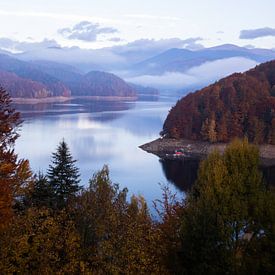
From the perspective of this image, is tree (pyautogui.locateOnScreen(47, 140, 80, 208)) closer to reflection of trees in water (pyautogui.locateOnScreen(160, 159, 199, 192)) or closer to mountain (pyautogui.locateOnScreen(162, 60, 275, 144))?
reflection of trees in water (pyautogui.locateOnScreen(160, 159, 199, 192))

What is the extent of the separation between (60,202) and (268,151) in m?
27.4

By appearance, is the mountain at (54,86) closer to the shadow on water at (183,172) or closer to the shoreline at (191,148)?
the shoreline at (191,148)

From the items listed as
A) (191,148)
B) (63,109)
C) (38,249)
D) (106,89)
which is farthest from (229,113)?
(106,89)

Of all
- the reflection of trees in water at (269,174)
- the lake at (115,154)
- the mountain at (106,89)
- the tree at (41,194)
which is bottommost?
the reflection of trees in water at (269,174)

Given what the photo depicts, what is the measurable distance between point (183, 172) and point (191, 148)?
8.62 meters

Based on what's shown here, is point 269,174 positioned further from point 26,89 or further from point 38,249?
point 26,89

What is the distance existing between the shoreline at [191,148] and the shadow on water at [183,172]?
1953 mm

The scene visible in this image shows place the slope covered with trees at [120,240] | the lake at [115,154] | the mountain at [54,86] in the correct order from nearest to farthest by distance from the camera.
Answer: the slope covered with trees at [120,240] < the lake at [115,154] < the mountain at [54,86]

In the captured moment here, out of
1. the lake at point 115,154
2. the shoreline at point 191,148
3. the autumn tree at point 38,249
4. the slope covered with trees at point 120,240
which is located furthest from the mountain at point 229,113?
the autumn tree at point 38,249

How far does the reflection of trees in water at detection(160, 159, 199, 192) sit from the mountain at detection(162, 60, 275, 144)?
6.89 m

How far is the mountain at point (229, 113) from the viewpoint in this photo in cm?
3691

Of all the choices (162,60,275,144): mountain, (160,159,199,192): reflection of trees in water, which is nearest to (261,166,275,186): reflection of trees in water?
(160,159,199,192): reflection of trees in water

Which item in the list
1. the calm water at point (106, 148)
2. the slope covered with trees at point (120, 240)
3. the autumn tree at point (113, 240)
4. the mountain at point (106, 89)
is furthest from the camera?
Answer: the mountain at point (106, 89)

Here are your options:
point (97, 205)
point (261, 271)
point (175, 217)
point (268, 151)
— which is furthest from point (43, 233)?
point (268, 151)
